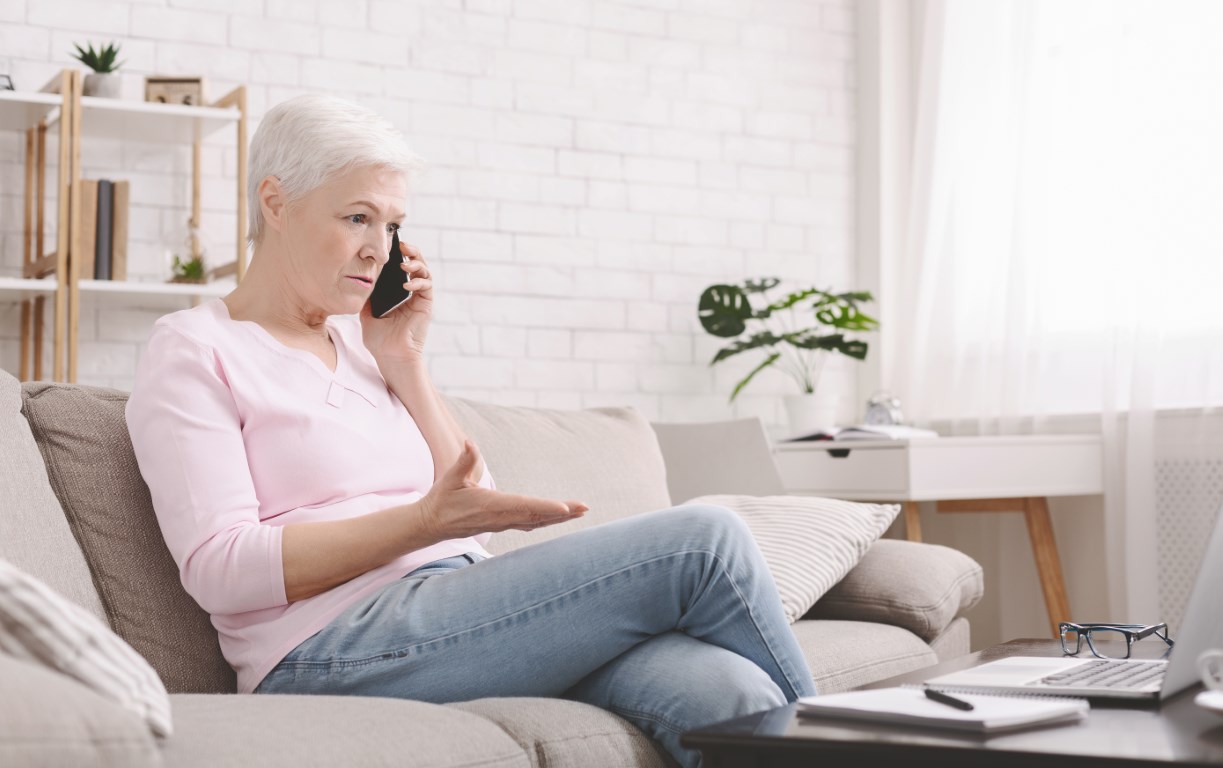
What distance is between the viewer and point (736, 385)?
4.05 meters

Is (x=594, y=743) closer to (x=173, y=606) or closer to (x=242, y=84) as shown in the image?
(x=173, y=606)

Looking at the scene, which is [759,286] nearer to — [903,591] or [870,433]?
[870,433]

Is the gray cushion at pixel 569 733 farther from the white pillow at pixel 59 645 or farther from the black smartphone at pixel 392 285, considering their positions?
the black smartphone at pixel 392 285

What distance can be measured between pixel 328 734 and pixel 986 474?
2495 millimetres

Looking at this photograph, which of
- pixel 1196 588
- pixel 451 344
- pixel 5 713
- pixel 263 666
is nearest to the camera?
pixel 5 713

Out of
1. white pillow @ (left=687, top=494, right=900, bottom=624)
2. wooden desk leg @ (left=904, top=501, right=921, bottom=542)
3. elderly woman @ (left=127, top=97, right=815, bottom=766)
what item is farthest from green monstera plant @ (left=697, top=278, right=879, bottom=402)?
elderly woman @ (left=127, top=97, right=815, bottom=766)

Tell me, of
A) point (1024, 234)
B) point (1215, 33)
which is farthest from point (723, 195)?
point (1215, 33)

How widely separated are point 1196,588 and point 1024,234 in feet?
8.77

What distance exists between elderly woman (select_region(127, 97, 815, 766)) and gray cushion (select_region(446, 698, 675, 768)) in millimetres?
24

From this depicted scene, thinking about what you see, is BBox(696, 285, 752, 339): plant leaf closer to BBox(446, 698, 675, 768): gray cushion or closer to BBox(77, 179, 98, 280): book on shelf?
BBox(77, 179, 98, 280): book on shelf

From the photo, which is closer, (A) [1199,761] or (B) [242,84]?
(A) [1199,761]

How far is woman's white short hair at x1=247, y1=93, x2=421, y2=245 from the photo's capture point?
69.4 inches

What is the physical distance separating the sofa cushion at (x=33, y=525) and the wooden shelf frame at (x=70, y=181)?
1.36 metres

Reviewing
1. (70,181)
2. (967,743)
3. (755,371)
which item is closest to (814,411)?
(755,371)
